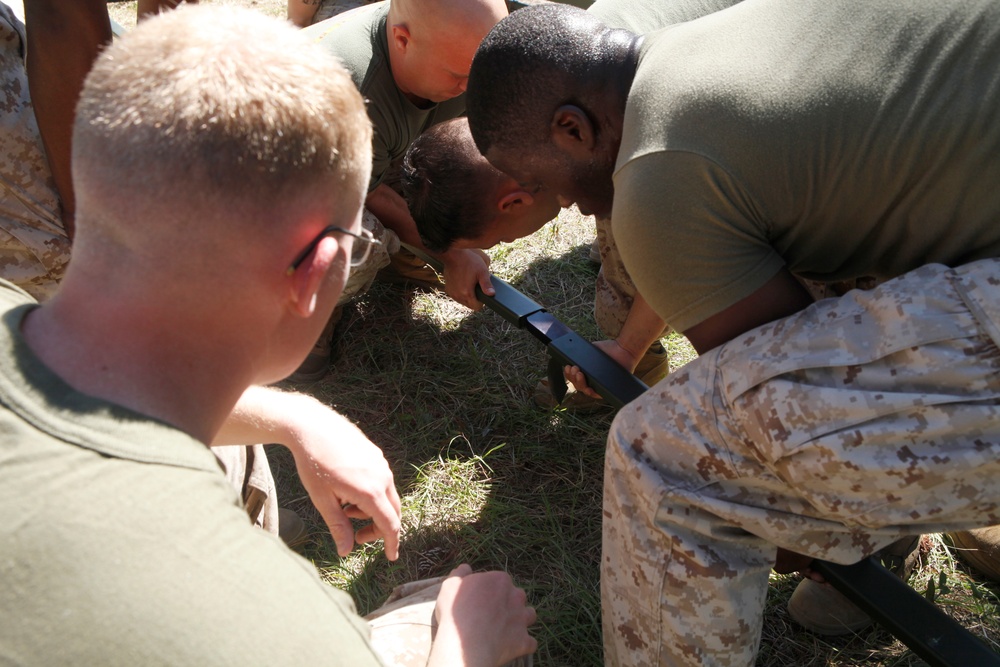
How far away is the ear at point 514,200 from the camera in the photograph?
110 inches

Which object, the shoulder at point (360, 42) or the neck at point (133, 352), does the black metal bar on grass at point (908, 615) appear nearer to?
the neck at point (133, 352)

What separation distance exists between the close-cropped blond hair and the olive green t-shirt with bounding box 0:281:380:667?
0.27 meters

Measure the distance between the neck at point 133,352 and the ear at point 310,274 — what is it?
0.14m

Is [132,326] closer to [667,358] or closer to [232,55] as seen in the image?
[232,55]

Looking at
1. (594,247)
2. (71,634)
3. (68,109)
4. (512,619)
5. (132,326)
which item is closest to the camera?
(71,634)

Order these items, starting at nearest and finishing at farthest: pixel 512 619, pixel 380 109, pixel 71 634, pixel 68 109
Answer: pixel 71 634 < pixel 512 619 < pixel 68 109 < pixel 380 109

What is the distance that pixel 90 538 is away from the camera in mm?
982

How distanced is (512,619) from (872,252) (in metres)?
1.23

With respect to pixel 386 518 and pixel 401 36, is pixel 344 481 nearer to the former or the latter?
pixel 386 518

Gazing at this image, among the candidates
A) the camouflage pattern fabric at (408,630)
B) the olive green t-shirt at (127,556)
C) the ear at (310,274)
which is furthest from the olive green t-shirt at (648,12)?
the olive green t-shirt at (127,556)

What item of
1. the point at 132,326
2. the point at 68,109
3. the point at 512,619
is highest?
the point at 132,326

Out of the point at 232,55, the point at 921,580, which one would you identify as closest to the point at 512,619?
the point at 232,55

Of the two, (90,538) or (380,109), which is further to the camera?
(380,109)

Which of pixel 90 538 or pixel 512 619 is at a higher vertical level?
pixel 90 538
